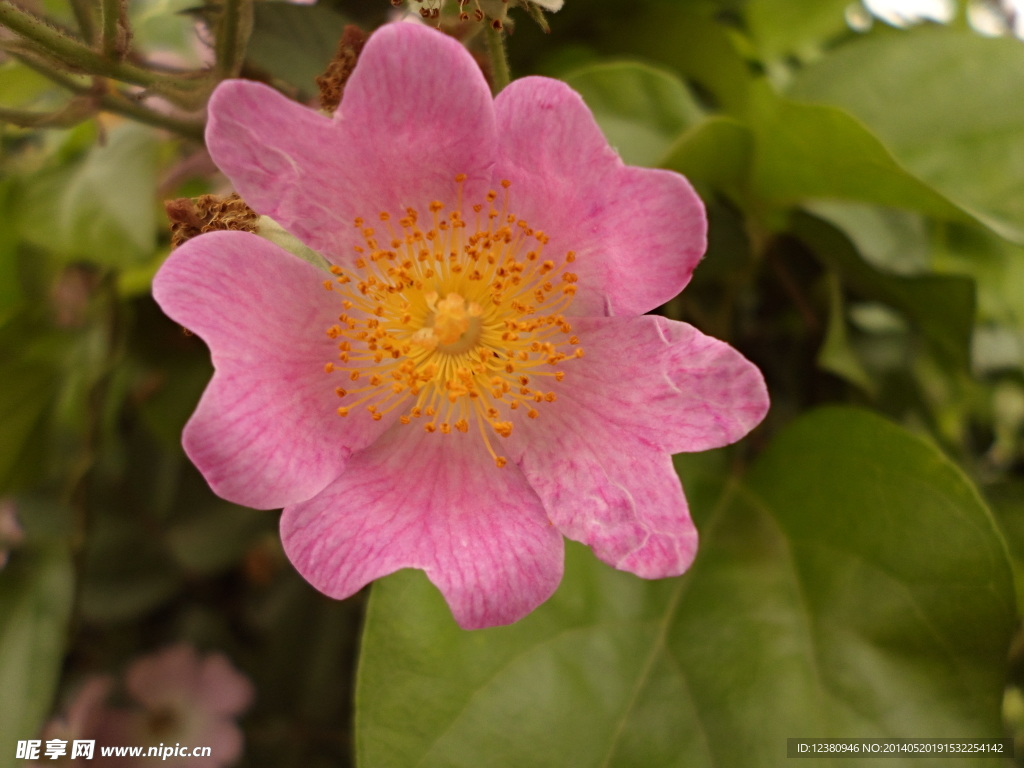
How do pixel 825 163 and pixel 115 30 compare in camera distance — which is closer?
pixel 115 30

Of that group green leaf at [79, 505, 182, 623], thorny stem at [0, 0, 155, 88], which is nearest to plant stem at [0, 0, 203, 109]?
thorny stem at [0, 0, 155, 88]

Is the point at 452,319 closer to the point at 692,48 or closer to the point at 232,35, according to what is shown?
the point at 232,35

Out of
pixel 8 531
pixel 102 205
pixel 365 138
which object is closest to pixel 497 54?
pixel 365 138

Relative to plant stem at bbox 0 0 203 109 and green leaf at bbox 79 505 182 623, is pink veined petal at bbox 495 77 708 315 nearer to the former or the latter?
plant stem at bbox 0 0 203 109

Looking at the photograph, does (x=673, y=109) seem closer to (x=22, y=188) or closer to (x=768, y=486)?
(x=768, y=486)

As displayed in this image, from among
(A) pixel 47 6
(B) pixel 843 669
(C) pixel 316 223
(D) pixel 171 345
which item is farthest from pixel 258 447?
(A) pixel 47 6
